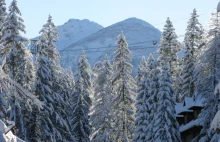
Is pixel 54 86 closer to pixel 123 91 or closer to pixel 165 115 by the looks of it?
pixel 123 91

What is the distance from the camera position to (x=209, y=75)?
1074 inches

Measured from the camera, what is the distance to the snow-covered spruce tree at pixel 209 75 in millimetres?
26719

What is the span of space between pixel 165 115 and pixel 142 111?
13.0 feet

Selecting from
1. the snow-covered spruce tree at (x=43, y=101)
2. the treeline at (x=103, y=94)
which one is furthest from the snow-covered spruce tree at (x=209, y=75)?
the snow-covered spruce tree at (x=43, y=101)

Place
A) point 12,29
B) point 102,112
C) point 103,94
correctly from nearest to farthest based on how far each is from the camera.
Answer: point 12,29, point 102,112, point 103,94

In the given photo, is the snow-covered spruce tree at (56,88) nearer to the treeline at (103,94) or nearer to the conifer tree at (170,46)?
the treeline at (103,94)

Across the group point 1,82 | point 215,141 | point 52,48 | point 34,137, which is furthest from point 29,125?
point 1,82

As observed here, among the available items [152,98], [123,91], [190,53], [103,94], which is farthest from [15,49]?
[190,53]

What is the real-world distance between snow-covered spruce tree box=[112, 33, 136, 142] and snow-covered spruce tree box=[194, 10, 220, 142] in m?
13.9

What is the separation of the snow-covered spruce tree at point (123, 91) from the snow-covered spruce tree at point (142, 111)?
350cm

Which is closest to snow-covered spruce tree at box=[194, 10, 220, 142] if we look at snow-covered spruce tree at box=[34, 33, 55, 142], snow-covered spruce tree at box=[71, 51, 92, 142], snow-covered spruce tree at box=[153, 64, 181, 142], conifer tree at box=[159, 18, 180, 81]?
snow-covered spruce tree at box=[153, 64, 181, 142]

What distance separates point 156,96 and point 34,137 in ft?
40.6

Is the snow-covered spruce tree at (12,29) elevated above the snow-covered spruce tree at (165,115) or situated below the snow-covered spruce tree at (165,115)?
above

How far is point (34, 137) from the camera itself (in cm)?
3222
